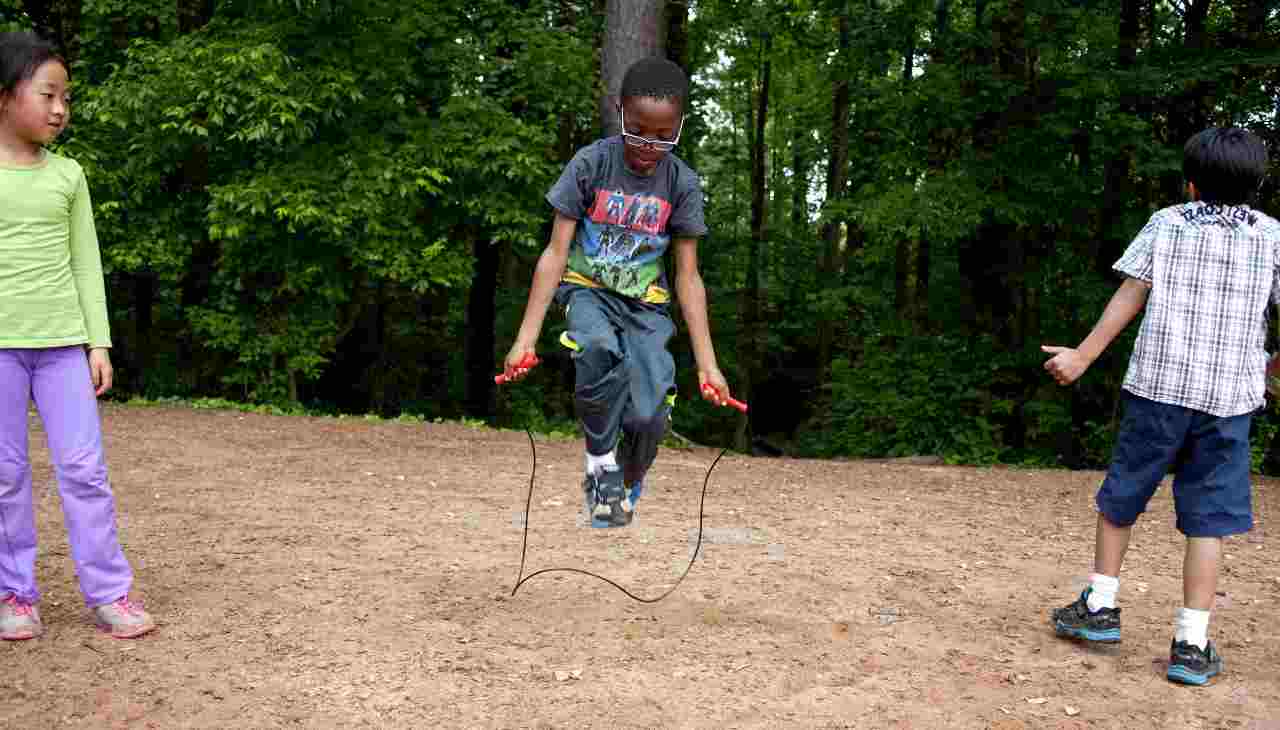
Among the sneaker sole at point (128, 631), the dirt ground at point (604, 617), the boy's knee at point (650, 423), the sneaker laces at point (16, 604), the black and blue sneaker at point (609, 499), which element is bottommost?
the dirt ground at point (604, 617)

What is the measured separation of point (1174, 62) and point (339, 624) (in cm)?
1107

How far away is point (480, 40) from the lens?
14336mm

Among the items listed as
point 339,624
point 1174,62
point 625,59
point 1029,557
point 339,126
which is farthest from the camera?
point 339,126

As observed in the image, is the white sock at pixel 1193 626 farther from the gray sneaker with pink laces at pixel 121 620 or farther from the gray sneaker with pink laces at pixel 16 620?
the gray sneaker with pink laces at pixel 16 620

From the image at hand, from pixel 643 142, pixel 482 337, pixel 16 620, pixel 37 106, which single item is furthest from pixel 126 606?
pixel 482 337

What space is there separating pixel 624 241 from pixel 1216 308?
226 cm

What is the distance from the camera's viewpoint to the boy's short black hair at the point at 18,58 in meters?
3.97

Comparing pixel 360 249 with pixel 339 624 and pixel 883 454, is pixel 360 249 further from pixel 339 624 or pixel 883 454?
pixel 339 624

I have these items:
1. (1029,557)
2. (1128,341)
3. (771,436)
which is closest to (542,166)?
(1128,341)

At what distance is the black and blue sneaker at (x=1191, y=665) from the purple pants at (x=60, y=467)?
4.01m

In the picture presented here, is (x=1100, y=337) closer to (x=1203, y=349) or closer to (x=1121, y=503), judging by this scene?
(x=1203, y=349)

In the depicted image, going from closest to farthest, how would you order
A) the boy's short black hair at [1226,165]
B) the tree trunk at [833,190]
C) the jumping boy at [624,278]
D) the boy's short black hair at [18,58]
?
the boy's short black hair at [18,58], the boy's short black hair at [1226,165], the jumping boy at [624,278], the tree trunk at [833,190]

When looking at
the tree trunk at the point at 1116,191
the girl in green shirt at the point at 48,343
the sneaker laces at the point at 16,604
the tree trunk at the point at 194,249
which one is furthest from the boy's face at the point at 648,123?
the tree trunk at the point at 1116,191

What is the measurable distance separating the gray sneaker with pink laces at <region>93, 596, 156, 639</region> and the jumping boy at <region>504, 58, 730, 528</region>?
1.70m
